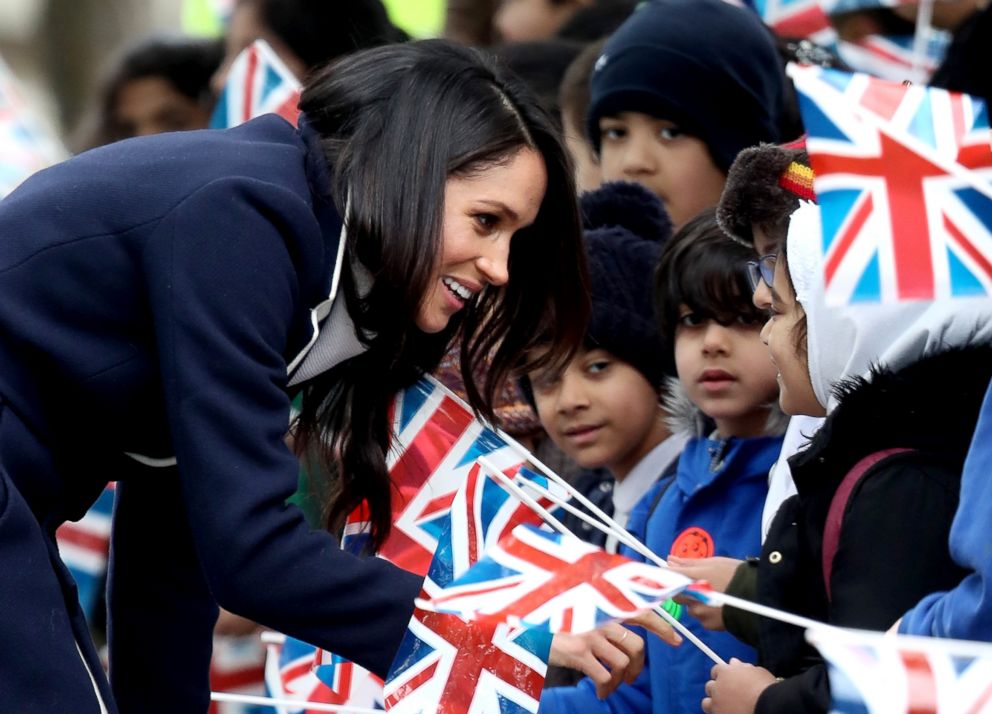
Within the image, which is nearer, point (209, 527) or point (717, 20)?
point (209, 527)

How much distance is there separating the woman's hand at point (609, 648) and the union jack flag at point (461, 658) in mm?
81

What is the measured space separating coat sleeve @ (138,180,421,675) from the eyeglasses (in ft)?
2.53

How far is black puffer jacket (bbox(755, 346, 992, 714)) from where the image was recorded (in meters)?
2.44

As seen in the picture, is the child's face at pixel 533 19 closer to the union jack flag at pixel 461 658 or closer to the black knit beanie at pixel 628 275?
the black knit beanie at pixel 628 275

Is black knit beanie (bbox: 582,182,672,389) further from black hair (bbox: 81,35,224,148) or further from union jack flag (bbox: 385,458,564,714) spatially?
black hair (bbox: 81,35,224,148)

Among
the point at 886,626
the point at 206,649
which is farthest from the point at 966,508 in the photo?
the point at 206,649

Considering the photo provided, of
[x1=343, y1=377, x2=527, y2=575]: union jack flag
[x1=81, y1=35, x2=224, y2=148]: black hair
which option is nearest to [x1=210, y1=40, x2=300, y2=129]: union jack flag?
[x1=81, y1=35, x2=224, y2=148]: black hair

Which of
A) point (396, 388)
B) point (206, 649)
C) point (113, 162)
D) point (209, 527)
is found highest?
point (113, 162)

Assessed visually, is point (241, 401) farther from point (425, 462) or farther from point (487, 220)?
point (425, 462)

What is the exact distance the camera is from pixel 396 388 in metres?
3.24

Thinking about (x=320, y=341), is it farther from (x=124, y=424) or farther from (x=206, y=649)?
(x=206, y=649)

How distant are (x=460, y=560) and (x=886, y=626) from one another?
64cm

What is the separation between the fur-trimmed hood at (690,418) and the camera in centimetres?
342

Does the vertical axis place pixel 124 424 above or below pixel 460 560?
above
